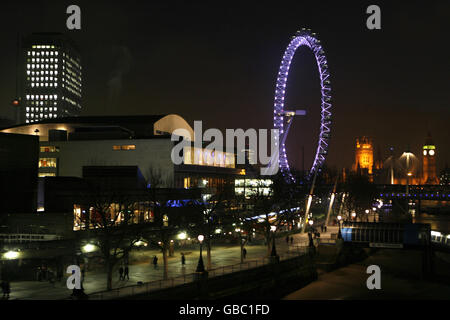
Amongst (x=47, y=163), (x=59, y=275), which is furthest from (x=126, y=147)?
(x=59, y=275)

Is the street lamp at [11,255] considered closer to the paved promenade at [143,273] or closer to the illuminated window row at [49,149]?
the paved promenade at [143,273]

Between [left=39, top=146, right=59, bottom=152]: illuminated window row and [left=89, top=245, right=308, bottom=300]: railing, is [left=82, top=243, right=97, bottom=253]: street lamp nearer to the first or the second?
[left=89, top=245, right=308, bottom=300]: railing

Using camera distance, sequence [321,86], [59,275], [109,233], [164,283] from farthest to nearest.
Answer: [321,86] → [59,275] → [109,233] → [164,283]

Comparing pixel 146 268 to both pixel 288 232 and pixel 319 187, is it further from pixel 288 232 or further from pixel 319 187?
pixel 319 187

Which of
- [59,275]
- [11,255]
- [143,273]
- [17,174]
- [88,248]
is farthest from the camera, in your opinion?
[17,174]

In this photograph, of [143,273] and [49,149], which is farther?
[49,149]

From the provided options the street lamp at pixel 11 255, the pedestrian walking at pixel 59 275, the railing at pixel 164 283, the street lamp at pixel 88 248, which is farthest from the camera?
the street lamp at pixel 88 248

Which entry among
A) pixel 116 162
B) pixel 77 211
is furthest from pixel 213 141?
pixel 77 211

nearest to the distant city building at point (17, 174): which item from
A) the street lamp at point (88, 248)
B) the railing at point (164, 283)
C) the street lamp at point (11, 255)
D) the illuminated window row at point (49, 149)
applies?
the street lamp at point (88, 248)

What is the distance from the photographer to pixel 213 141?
391 ft

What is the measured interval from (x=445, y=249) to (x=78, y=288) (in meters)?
41.2

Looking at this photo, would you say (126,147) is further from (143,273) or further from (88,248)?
(143,273)

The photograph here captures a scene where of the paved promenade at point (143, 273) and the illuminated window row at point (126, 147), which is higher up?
the illuminated window row at point (126, 147)

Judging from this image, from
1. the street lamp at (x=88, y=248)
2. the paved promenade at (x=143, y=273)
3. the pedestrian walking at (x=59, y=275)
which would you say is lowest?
the paved promenade at (x=143, y=273)
